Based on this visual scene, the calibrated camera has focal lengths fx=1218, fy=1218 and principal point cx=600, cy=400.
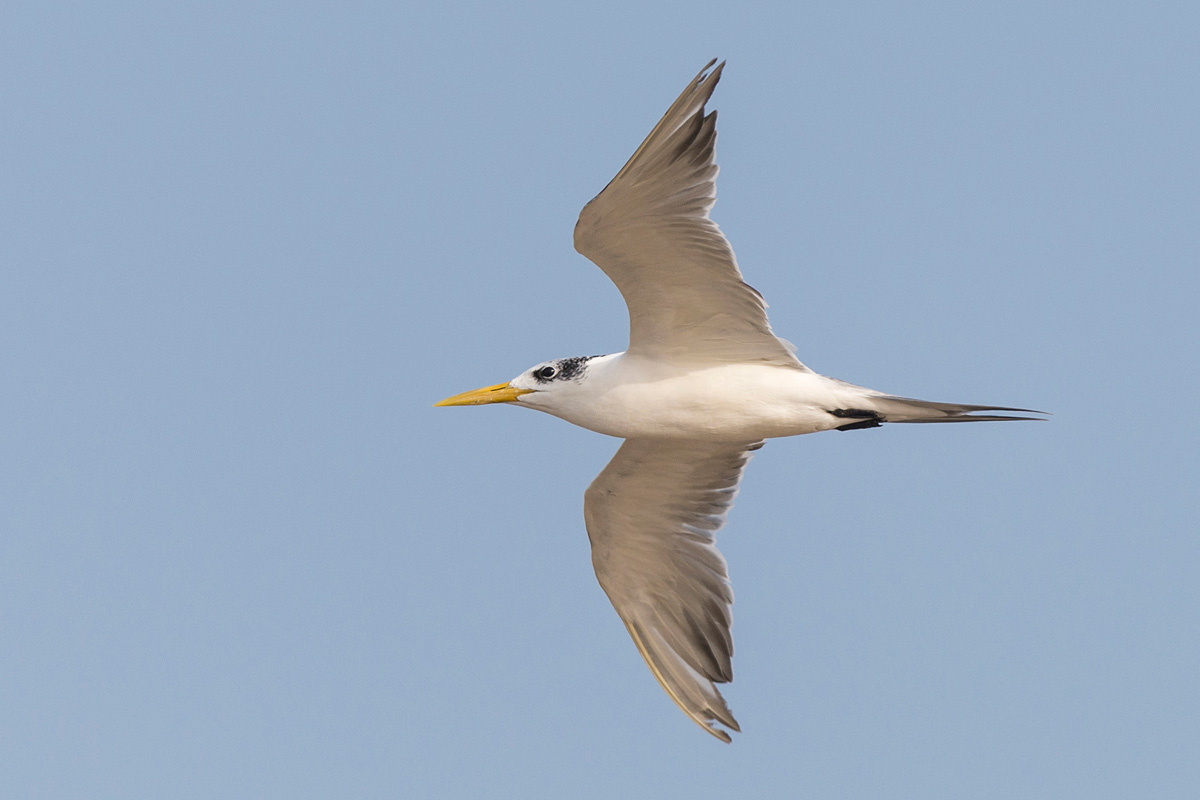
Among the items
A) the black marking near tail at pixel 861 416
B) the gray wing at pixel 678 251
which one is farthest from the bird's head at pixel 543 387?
the black marking near tail at pixel 861 416

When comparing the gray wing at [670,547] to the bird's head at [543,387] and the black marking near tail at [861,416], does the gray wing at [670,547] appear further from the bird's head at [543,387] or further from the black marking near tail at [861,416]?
the black marking near tail at [861,416]

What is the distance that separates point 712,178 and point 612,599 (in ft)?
13.3

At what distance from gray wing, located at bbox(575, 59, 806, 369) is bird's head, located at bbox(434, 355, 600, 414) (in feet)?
1.68

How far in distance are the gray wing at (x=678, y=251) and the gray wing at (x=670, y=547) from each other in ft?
4.07

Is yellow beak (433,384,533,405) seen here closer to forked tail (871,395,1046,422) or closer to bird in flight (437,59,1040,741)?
bird in flight (437,59,1040,741)

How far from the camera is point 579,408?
973 cm

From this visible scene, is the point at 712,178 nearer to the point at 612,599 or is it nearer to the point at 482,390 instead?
the point at 482,390

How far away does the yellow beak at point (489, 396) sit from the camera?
10.1m

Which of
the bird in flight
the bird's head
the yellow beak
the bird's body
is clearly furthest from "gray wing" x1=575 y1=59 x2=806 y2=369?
the yellow beak

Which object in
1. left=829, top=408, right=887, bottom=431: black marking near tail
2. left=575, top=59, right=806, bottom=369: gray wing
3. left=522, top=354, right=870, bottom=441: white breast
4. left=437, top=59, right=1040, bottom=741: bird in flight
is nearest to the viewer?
left=575, top=59, right=806, bottom=369: gray wing

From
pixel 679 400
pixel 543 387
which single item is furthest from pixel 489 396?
pixel 679 400

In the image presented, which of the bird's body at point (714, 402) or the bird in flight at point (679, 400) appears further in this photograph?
the bird's body at point (714, 402)

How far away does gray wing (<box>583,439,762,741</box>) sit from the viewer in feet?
34.2

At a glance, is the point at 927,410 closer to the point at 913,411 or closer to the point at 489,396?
the point at 913,411
